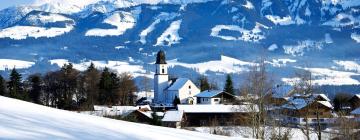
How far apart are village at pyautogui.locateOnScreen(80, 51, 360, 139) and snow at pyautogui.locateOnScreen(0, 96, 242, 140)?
15.3 metres

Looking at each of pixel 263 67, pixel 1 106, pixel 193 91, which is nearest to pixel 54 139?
pixel 1 106

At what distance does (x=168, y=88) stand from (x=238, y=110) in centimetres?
3816

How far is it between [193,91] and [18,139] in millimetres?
73789

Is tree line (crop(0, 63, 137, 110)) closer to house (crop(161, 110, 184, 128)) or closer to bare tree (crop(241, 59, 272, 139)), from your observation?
house (crop(161, 110, 184, 128))

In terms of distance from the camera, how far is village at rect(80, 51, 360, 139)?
89.2 ft

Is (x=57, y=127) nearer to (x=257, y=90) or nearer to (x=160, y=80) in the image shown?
(x=257, y=90)

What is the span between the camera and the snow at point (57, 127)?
404 cm

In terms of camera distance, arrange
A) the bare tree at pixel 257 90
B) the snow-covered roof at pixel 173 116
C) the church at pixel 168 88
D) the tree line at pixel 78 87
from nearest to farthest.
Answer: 1. the bare tree at pixel 257 90
2. the snow-covered roof at pixel 173 116
3. the tree line at pixel 78 87
4. the church at pixel 168 88

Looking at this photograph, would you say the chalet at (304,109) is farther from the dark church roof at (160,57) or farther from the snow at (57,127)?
the dark church roof at (160,57)

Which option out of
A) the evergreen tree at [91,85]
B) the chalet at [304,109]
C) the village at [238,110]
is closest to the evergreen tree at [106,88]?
the evergreen tree at [91,85]

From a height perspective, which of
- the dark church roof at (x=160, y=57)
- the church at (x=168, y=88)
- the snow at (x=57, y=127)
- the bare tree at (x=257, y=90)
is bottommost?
the snow at (x=57, y=127)

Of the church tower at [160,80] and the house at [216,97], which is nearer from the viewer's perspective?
the house at [216,97]

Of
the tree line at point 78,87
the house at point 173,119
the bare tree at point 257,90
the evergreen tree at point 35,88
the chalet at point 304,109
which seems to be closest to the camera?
the bare tree at point 257,90

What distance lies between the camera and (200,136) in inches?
230
